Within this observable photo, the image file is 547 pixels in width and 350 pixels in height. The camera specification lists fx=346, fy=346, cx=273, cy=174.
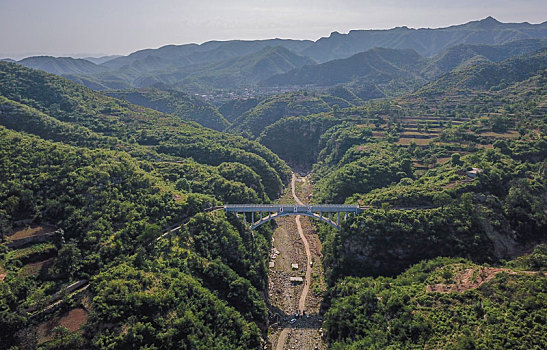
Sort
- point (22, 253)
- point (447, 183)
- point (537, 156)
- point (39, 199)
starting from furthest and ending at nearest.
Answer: point (537, 156) < point (447, 183) < point (39, 199) < point (22, 253)

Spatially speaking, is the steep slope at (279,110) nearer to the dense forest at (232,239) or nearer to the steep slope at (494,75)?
the steep slope at (494,75)

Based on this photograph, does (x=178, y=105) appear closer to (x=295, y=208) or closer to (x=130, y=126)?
(x=130, y=126)

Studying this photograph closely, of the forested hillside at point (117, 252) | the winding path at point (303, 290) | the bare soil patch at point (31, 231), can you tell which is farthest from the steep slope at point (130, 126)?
the bare soil patch at point (31, 231)

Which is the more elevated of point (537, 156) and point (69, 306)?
point (537, 156)

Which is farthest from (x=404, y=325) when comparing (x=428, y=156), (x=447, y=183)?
(x=428, y=156)

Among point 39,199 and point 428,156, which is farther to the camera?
point 428,156

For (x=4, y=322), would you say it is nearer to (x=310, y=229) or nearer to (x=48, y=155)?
(x=48, y=155)

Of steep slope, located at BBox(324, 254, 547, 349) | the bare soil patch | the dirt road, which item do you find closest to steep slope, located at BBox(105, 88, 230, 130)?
the dirt road
